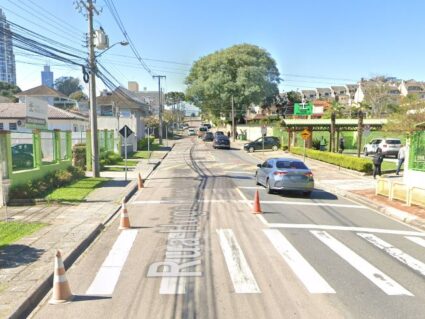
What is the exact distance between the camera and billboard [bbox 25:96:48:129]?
19.9m

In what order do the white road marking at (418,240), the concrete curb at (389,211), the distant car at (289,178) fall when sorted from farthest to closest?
the distant car at (289,178), the concrete curb at (389,211), the white road marking at (418,240)

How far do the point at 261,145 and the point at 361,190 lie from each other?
2842cm

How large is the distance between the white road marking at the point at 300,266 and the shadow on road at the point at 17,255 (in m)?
4.86

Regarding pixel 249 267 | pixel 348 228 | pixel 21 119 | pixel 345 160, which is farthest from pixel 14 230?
pixel 21 119

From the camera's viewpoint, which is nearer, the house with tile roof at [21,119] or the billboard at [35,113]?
the billboard at [35,113]

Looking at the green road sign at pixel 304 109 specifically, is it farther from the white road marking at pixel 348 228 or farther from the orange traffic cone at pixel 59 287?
the orange traffic cone at pixel 59 287

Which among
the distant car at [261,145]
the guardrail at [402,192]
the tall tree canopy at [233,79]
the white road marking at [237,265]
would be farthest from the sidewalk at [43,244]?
the tall tree canopy at [233,79]

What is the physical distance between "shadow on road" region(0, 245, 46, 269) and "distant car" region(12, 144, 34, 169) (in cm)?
713

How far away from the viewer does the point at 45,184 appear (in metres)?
17.2

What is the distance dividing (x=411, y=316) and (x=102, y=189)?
14.9m

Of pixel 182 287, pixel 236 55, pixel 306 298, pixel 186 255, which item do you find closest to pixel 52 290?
pixel 182 287

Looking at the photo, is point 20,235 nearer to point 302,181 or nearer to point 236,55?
point 302,181

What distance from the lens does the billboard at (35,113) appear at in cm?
1992

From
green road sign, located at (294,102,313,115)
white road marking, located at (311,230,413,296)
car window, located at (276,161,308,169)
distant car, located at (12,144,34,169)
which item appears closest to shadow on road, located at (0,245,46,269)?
white road marking, located at (311,230,413,296)
